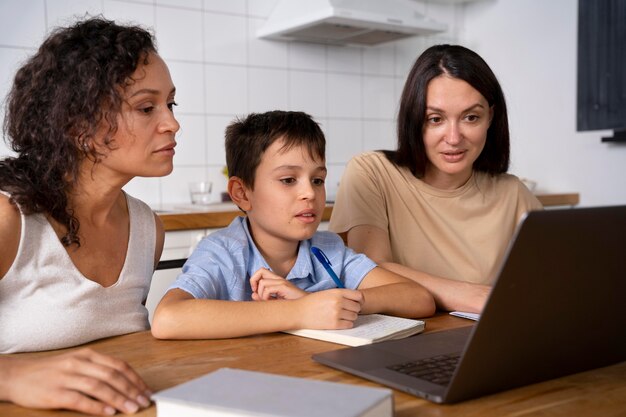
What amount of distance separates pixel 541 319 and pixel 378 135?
289 centimetres

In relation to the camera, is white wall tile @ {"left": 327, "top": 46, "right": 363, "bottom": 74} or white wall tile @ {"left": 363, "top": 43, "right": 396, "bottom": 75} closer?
white wall tile @ {"left": 327, "top": 46, "right": 363, "bottom": 74}

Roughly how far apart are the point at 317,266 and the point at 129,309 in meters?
0.36

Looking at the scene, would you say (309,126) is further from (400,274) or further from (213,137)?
(213,137)

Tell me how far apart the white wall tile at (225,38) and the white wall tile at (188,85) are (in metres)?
0.09

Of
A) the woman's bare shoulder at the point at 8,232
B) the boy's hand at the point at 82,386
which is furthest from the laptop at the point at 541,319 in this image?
the woman's bare shoulder at the point at 8,232

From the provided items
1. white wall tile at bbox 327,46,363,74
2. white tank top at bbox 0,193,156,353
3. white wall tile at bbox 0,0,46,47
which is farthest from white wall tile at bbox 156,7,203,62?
white tank top at bbox 0,193,156,353

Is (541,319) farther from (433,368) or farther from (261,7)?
(261,7)

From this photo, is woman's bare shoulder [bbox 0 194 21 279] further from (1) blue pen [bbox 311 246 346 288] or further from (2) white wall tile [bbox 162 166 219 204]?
(2) white wall tile [bbox 162 166 219 204]

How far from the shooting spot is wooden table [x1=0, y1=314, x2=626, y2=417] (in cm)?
64

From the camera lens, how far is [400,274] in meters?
1.32

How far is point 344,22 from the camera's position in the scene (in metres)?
2.78

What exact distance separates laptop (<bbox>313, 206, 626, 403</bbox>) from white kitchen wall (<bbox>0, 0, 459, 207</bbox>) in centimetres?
214

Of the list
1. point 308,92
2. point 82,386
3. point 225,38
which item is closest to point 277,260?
point 82,386

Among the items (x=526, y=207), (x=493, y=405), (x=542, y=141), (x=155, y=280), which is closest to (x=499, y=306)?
(x=493, y=405)
